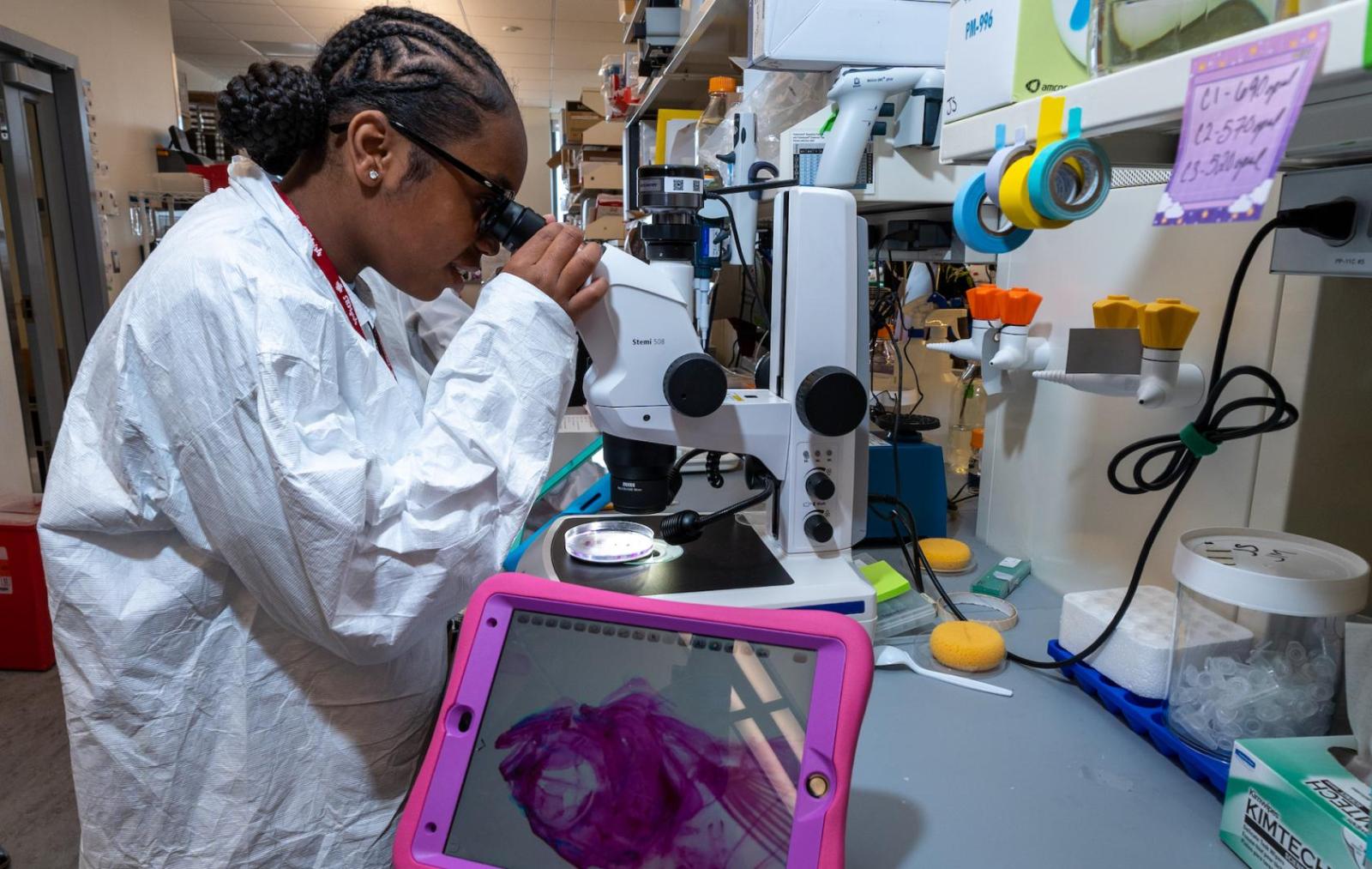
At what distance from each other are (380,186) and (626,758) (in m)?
0.62

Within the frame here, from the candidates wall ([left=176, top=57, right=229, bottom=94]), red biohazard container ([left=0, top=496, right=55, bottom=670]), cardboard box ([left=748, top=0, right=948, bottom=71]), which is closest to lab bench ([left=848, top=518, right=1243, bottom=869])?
cardboard box ([left=748, top=0, right=948, bottom=71])

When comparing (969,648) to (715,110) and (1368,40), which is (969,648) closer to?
(1368,40)

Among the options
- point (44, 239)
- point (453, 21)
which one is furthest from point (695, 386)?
point (453, 21)

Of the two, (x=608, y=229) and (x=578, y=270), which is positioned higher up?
(x=608, y=229)

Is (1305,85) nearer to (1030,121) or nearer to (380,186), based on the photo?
(1030,121)

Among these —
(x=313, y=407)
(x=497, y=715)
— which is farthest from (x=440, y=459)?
(x=497, y=715)

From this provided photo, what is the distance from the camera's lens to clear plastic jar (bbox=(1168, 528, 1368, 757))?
622mm

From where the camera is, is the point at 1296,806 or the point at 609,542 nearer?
the point at 1296,806

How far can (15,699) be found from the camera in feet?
7.22

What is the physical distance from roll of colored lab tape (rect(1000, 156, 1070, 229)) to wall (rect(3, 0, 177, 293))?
4089mm

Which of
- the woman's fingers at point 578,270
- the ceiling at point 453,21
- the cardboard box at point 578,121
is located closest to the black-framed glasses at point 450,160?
the woman's fingers at point 578,270

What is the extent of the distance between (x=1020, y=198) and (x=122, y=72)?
4.91 m

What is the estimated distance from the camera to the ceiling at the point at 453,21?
5.38 meters

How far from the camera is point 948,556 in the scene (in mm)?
1137
